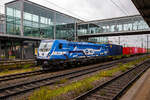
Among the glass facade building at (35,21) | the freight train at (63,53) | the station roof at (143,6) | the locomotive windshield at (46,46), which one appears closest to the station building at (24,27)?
the glass facade building at (35,21)

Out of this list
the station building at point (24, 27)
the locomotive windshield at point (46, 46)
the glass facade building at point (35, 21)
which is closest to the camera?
the locomotive windshield at point (46, 46)

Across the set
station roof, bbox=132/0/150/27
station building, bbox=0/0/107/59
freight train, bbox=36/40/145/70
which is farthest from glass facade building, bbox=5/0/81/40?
station roof, bbox=132/0/150/27

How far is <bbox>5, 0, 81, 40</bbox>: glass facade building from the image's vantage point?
88.3ft

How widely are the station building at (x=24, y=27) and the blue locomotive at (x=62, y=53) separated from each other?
769 centimetres

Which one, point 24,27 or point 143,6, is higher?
point 24,27

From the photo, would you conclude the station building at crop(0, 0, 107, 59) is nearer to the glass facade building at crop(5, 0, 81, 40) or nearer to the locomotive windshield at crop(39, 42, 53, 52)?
the glass facade building at crop(5, 0, 81, 40)

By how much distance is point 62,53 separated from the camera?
1483 centimetres

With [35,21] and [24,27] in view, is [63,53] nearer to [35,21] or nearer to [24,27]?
[24,27]

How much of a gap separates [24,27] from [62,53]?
54.0 feet

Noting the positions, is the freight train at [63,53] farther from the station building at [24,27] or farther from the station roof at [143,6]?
the station roof at [143,6]

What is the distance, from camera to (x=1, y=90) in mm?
7465

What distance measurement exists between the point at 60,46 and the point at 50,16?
69.9 ft

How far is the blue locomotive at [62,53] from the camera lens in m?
13.8

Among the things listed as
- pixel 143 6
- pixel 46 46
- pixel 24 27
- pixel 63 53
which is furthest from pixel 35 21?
pixel 143 6
